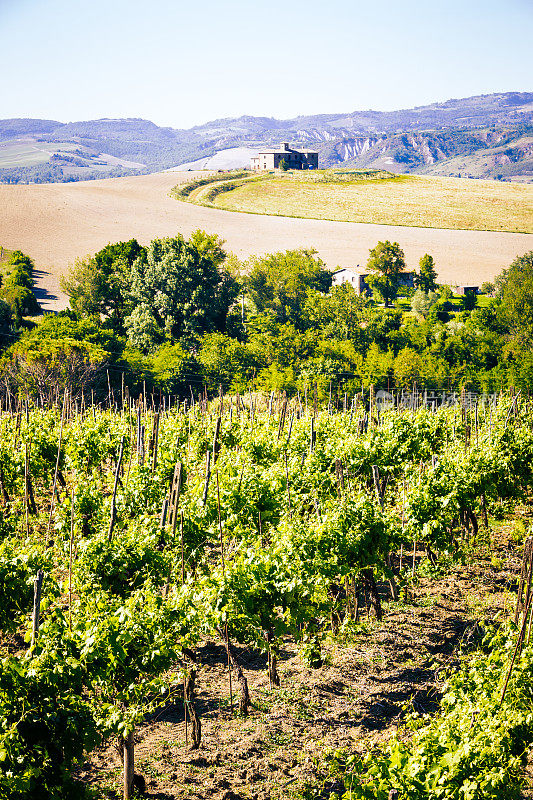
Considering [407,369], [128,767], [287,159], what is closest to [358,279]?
[407,369]

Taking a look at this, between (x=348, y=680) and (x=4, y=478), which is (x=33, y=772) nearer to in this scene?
(x=348, y=680)

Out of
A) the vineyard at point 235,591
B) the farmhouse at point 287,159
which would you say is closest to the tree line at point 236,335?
the vineyard at point 235,591

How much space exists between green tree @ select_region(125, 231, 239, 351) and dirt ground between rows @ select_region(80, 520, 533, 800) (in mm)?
32226

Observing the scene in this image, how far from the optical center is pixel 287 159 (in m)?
131

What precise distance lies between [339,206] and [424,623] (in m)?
94.5

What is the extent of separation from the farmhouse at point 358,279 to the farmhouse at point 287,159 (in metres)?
72.0

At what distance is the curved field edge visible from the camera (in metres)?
93.6

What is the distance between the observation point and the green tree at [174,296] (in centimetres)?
4421

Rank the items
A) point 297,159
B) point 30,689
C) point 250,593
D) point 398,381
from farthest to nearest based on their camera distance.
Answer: point 297,159 < point 398,381 < point 250,593 < point 30,689

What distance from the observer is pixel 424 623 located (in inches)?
551

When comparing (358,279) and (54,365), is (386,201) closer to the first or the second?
(358,279)

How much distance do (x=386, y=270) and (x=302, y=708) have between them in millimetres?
57261

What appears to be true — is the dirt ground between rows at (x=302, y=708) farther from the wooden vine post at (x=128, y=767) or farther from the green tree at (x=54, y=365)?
the green tree at (x=54, y=365)


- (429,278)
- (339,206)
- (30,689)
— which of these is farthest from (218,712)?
(339,206)
